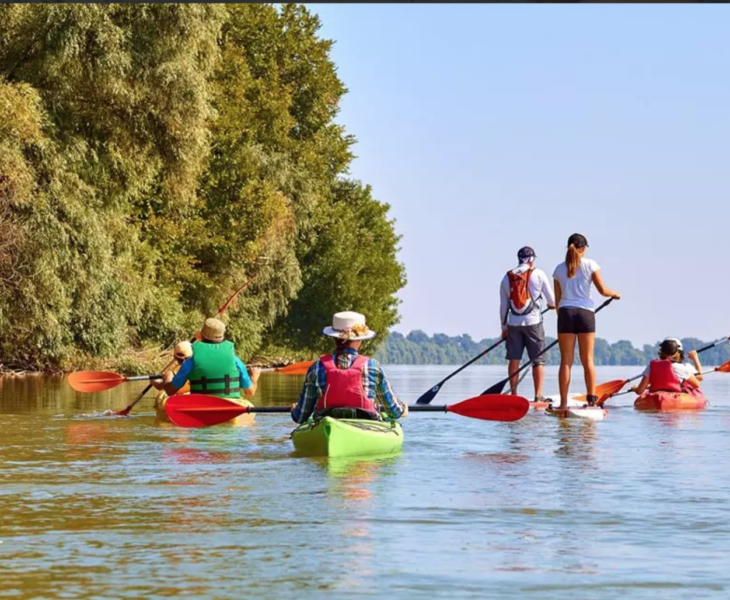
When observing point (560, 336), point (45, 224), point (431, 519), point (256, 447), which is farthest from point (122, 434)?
point (45, 224)

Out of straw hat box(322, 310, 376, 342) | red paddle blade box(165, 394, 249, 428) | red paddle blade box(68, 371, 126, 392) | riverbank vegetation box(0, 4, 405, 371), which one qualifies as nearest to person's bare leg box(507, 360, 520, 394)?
red paddle blade box(68, 371, 126, 392)

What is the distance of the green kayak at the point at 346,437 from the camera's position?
33.4ft

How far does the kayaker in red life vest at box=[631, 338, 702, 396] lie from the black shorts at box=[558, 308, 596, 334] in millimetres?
2838

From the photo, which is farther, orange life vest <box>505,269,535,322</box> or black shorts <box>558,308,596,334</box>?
orange life vest <box>505,269,535,322</box>

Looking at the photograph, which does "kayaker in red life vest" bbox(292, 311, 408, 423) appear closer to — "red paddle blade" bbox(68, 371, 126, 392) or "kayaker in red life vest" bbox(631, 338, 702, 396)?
"red paddle blade" bbox(68, 371, 126, 392)

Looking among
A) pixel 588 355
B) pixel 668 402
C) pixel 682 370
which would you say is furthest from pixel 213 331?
pixel 682 370

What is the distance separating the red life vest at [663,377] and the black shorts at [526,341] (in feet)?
5.68

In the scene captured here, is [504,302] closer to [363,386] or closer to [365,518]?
[363,386]

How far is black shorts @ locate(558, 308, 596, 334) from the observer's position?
15.2m

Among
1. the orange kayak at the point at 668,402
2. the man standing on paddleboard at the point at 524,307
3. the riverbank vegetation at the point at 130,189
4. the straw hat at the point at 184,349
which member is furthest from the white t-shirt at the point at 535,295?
the riverbank vegetation at the point at 130,189

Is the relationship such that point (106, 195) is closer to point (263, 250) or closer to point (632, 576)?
point (263, 250)

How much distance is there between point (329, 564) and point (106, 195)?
22.4m

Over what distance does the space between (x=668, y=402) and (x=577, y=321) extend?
10.2 ft

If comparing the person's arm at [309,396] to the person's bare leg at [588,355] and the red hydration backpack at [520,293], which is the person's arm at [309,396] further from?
the red hydration backpack at [520,293]
